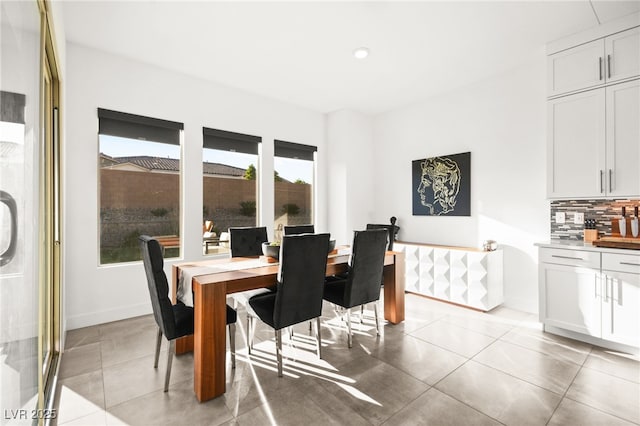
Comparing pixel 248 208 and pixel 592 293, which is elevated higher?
pixel 248 208

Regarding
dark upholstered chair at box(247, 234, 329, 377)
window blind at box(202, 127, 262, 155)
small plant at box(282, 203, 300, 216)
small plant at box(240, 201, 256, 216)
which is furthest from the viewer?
small plant at box(282, 203, 300, 216)

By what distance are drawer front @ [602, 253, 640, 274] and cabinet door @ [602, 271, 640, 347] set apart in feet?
0.12

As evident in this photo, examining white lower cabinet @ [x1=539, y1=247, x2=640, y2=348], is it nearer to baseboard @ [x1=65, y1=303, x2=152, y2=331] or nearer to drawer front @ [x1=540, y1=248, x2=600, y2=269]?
drawer front @ [x1=540, y1=248, x2=600, y2=269]

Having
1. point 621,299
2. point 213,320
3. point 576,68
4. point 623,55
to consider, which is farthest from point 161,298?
point 623,55

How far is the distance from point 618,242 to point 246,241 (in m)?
3.55

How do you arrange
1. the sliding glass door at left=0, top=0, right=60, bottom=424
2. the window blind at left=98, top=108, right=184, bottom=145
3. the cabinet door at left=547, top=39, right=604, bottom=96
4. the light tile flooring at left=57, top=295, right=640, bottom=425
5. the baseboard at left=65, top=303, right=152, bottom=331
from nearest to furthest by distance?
the sliding glass door at left=0, top=0, right=60, bottom=424 < the light tile flooring at left=57, top=295, right=640, bottom=425 < the cabinet door at left=547, top=39, right=604, bottom=96 < the baseboard at left=65, top=303, right=152, bottom=331 < the window blind at left=98, top=108, right=184, bottom=145

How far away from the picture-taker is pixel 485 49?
3271 mm

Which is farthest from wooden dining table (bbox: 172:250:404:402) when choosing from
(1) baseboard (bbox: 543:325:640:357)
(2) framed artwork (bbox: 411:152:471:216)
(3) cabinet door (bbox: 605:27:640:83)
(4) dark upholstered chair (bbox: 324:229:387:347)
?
(3) cabinet door (bbox: 605:27:640:83)

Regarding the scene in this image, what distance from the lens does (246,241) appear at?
11.1 feet

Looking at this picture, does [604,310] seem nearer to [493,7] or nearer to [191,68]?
[493,7]

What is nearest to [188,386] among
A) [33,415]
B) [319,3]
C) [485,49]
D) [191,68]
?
[33,415]

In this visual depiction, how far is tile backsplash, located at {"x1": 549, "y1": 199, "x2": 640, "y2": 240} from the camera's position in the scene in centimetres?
299

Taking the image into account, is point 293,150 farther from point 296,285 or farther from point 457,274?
point 296,285

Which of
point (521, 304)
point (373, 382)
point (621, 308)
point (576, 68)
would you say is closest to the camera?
point (373, 382)
